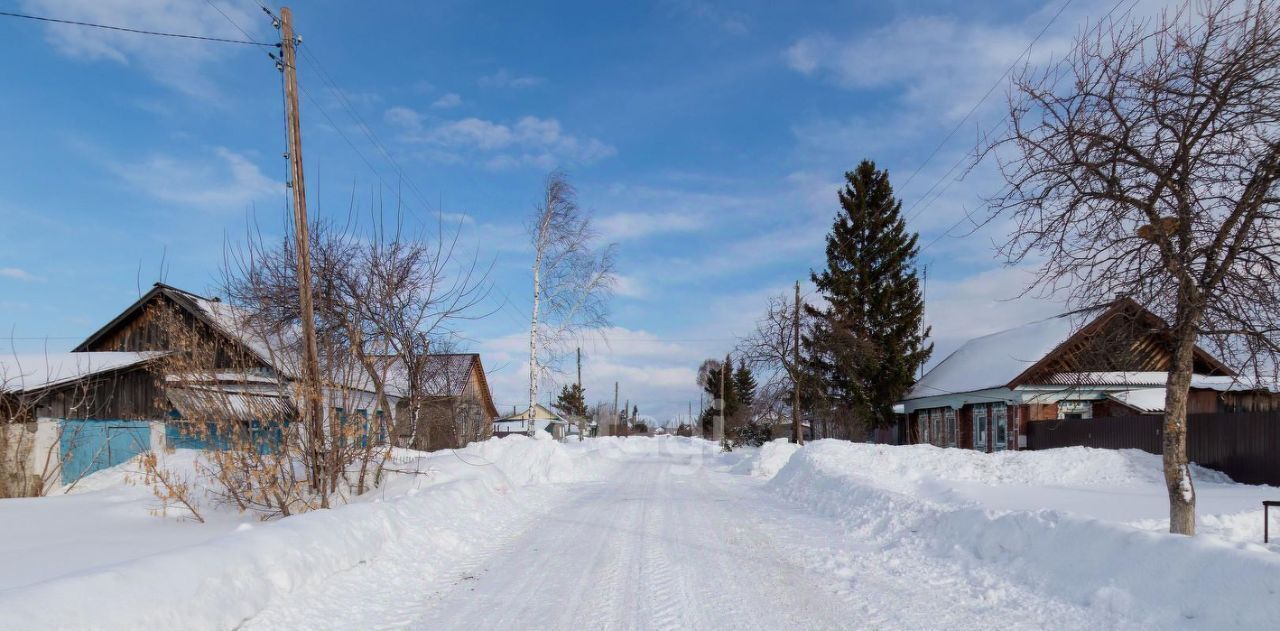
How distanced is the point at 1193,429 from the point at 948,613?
61.2 feet

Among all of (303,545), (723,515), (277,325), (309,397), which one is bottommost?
(723,515)

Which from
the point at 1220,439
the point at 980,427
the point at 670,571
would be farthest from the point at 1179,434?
the point at 980,427

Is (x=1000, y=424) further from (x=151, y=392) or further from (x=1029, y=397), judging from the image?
(x=151, y=392)

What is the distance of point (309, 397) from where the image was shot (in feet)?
33.8

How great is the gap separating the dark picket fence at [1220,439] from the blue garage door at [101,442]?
23.8 metres

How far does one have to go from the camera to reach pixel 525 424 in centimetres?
5969

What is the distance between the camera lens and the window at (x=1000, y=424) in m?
28.6

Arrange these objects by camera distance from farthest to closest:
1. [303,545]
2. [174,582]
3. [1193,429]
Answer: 1. [1193,429]
2. [303,545]
3. [174,582]

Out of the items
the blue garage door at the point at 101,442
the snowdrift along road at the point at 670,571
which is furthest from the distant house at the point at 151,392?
the snowdrift along road at the point at 670,571

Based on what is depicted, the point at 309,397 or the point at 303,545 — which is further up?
the point at 309,397

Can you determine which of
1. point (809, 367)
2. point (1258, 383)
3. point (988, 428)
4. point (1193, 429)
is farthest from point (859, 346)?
point (1258, 383)

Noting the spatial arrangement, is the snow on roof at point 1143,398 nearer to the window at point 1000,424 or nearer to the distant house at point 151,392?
the window at point 1000,424

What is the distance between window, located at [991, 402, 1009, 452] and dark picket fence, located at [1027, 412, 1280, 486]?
402cm

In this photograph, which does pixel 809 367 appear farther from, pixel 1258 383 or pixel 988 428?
pixel 1258 383
